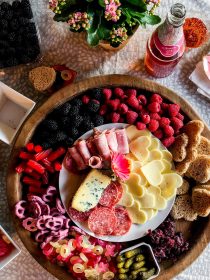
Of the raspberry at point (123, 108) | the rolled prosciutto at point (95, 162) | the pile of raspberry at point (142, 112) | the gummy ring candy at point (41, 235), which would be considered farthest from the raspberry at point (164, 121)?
the gummy ring candy at point (41, 235)

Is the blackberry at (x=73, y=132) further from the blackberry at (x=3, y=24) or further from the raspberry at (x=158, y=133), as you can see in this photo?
the blackberry at (x=3, y=24)

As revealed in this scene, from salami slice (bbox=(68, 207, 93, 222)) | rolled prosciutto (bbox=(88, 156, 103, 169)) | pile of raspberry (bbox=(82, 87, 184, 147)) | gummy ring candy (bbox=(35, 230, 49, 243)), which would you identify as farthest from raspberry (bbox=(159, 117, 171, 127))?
gummy ring candy (bbox=(35, 230, 49, 243))

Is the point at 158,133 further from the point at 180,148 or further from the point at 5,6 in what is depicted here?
the point at 5,6

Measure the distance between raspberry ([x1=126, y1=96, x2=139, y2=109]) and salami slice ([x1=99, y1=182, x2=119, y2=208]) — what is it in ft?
0.80

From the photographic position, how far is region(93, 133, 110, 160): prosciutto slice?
1444 mm

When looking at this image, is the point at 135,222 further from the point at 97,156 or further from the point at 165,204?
the point at 97,156

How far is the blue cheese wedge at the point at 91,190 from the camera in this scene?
1.46 meters

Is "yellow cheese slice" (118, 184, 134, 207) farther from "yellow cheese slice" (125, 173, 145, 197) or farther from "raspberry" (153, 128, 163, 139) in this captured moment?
"raspberry" (153, 128, 163, 139)

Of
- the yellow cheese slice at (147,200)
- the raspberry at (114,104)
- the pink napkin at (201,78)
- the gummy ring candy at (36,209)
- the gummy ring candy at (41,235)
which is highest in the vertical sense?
the pink napkin at (201,78)

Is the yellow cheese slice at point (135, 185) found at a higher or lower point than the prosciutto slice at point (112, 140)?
lower

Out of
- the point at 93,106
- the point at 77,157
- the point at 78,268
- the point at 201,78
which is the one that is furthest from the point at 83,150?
the point at 201,78

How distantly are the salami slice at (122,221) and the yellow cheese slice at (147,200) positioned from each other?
5 centimetres

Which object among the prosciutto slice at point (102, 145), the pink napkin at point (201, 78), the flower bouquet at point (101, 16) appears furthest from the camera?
the pink napkin at point (201, 78)

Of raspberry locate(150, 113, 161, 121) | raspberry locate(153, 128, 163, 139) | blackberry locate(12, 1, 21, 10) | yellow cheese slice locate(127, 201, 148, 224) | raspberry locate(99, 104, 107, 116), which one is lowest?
yellow cheese slice locate(127, 201, 148, 224)
